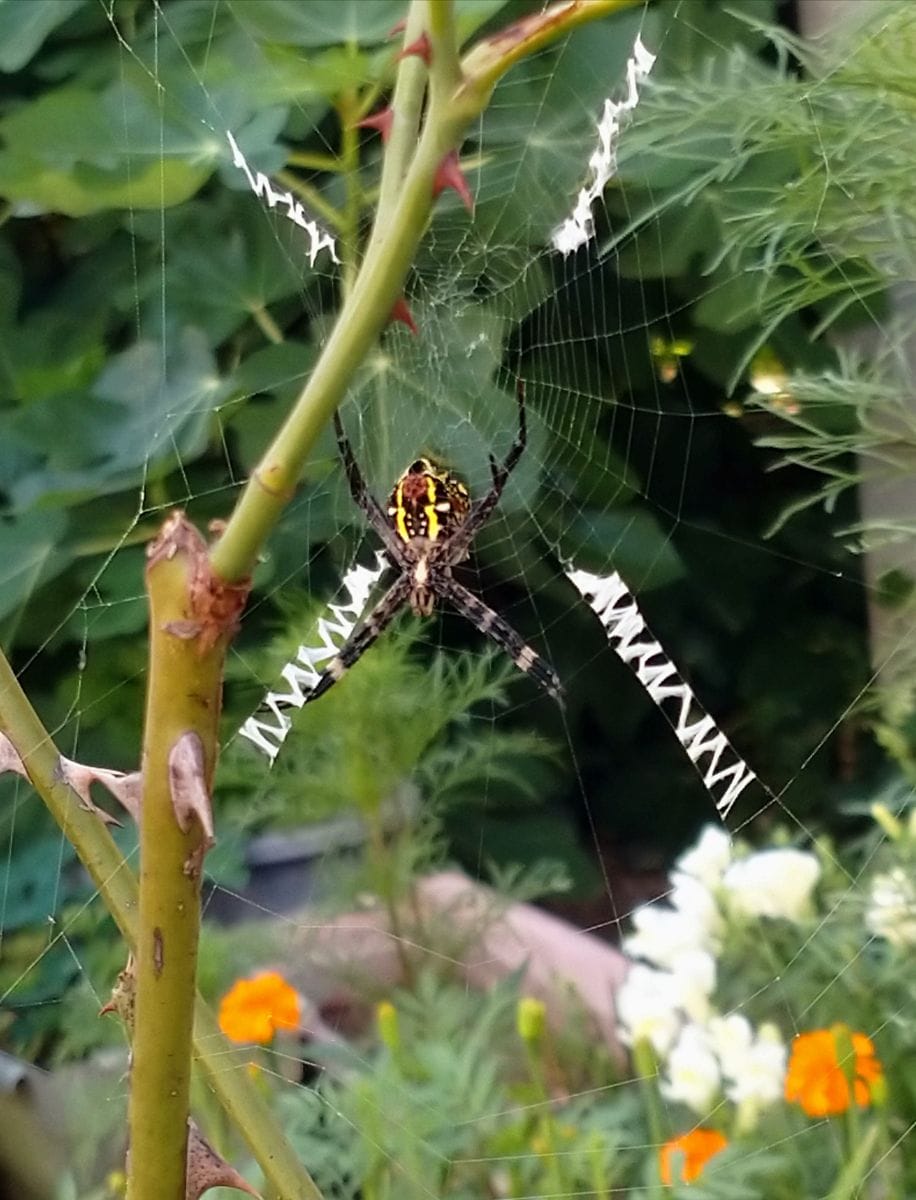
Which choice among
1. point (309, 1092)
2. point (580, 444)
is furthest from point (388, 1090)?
point (580, 444)

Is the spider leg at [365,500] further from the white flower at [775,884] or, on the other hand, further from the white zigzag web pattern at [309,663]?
the white flower at [775,884]

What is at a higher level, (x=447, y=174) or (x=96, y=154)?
(x=96, y=154)

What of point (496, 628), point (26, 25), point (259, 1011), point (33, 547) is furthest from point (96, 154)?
point (259, 1011)

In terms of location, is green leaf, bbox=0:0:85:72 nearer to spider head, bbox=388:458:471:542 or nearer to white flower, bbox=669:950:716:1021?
spider head, bbox=388:458:471:542

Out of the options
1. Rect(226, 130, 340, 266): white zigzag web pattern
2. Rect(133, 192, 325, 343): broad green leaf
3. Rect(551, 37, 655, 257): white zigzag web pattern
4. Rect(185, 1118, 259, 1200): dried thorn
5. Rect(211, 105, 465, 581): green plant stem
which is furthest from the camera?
Rect(133, 192, 325, 343): broad green leaf

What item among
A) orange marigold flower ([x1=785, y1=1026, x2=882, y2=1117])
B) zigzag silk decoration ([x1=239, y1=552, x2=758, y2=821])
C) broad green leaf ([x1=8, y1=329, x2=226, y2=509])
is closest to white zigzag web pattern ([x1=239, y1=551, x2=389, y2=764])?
zigzag silk decoration ([x1=239, y1=552, x2=758, y2=821])

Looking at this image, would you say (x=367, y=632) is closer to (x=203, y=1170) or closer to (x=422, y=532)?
(x=422, y=532)

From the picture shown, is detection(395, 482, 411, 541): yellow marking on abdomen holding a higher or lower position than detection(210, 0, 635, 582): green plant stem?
lower
